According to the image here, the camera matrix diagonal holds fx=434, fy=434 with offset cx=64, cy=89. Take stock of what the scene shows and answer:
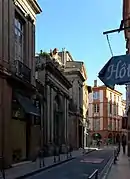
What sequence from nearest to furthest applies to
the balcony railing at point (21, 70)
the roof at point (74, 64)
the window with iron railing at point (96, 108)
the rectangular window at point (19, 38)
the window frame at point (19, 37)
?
the balcony railing at point (21, 70) → the window frame at point (19, 37) → the rectangular window at point (19, 38) → the roof at point (74, 64) → the window with iron railing at point (96, 108)


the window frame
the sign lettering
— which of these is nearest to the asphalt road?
the window frame

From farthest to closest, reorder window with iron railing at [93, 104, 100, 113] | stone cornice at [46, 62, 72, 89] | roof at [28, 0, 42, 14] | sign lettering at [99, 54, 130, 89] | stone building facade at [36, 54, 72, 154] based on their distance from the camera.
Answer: window with iron railing at [93, 104, 100, 113] → stone cornice at [46, 62, 72, 89] → stone building facade at [36, 54, 72, 154] → roof at [28, 0, 42, 14] → sign lettering at [99, 54, 130, 89]

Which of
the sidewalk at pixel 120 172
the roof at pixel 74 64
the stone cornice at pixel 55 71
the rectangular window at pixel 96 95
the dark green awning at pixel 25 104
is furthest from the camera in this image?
the rectangular window at pixel 96 95

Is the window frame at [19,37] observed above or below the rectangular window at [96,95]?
below

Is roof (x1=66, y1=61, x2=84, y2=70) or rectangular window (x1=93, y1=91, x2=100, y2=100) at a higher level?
roof (x1=66, y1=61, x2=84, y2=70)

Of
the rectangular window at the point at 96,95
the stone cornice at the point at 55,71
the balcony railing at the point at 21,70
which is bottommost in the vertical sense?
the balcony railing at the point at 21,70

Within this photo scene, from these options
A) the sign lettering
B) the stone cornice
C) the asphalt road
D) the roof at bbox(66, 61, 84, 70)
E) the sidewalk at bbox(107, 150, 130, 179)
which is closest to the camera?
the sign lettering

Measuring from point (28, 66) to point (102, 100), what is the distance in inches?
3573

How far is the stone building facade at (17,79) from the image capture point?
930 inches

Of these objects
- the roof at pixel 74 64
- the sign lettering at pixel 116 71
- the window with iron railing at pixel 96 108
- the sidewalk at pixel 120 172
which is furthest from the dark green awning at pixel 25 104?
the window with iron railing at pixel 96 108

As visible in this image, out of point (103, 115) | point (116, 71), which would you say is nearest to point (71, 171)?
point (116, 71)

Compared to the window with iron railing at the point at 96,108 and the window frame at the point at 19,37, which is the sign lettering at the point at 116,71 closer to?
the window frame at the point at 19,37

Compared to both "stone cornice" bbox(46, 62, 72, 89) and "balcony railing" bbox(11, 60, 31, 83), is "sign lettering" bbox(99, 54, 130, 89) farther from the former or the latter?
"stone cornice" bbox(46, 62, 72, 89)

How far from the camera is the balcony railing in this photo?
25570mm
